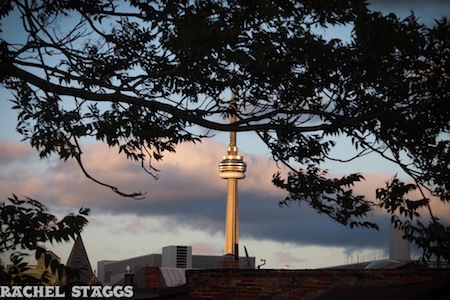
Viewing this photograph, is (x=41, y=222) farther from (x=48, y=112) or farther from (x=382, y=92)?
(x=382, y=92)

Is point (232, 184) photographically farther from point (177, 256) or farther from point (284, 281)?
point (284, 281)

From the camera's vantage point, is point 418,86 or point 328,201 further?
point 328,201

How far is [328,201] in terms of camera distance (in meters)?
14.6

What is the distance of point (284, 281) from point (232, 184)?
73976 mm

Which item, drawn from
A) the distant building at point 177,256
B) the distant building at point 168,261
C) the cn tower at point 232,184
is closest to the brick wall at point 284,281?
the distant building at point 168,261

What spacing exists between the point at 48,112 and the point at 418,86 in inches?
228

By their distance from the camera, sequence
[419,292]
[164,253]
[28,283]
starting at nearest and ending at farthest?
[28,283]
[419,292]
[164,253]

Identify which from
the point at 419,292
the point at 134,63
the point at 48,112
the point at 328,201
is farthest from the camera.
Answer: the point at 328,201

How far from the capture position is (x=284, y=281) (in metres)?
19.1

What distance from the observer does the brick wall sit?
18.0 m

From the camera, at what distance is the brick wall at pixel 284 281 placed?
18000mm

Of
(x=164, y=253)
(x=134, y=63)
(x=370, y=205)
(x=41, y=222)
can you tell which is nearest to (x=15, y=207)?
(x=41, y=222)

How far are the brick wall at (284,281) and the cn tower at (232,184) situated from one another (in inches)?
2472

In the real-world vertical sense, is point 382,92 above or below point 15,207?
above
